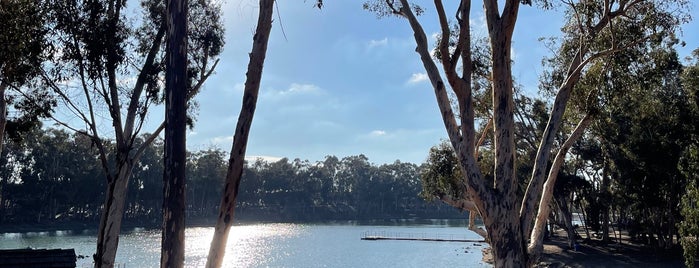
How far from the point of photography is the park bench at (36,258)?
926cm

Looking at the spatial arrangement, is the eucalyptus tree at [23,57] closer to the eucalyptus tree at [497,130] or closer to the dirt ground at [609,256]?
the eucalyptus tree at [497,130]

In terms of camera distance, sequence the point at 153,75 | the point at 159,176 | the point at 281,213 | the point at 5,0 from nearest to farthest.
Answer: the point at 5,0, the point at 153,75, the point at 159,176, the point at 281,213

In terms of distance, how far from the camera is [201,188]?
2527 inches

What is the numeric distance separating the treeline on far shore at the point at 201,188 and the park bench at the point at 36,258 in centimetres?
1706

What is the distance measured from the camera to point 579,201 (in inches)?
1117

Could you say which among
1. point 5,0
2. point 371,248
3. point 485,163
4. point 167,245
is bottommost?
point 371,248

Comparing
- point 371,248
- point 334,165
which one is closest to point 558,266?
point 371,248

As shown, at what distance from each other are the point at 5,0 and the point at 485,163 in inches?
586

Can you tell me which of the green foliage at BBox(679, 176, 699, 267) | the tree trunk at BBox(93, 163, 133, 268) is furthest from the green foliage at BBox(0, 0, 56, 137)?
the green foliage at BBox(679, 176, 699, 267)

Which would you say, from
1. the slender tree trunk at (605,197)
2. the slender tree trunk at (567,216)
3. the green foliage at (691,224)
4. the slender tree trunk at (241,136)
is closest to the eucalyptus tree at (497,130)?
the slender tree trunk at (241,136)

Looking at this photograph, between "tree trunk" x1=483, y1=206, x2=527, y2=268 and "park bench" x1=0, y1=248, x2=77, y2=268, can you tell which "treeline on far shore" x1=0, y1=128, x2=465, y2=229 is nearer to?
"park bench" x1=0, y1=248, x2=77, y2=268

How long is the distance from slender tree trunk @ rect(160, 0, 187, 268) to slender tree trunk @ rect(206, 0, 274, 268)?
34 cm

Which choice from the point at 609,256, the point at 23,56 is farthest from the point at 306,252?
the point at 23,56

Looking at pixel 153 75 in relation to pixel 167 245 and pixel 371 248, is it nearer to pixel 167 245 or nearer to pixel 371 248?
pixel 167 245
